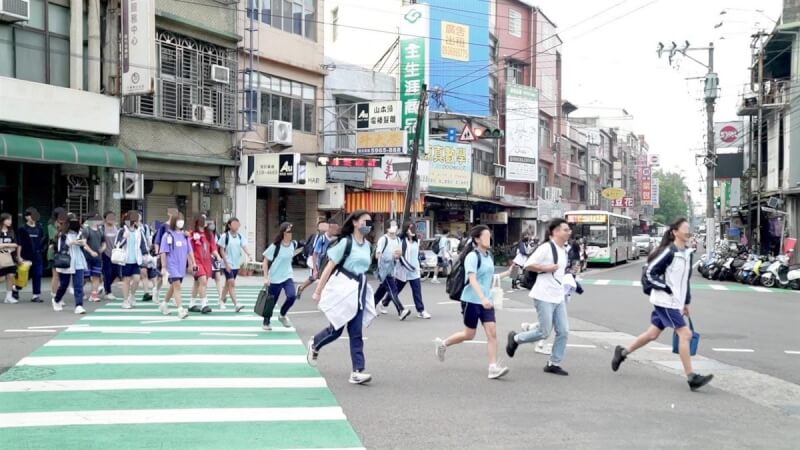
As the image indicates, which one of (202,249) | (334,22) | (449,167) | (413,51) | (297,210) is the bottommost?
(202,249)

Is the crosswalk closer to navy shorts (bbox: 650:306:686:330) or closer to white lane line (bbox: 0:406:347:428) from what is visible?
white lane line (bbox: 0:406:347:428)

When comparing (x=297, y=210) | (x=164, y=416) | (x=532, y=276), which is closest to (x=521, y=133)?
(x=297, y=210)

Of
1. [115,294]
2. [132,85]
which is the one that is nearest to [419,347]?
[115,294]

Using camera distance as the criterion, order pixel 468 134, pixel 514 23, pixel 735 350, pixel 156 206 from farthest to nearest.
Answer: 1. pixel 514 23
2. pixel 468 134
3. pixel 156 206
4. pixel 735 350

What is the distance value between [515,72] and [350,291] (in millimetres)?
40139

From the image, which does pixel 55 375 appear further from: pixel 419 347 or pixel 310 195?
pixel 310 195

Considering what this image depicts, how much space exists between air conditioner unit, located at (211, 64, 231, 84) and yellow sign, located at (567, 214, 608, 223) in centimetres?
1931

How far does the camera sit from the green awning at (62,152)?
57.3 ft

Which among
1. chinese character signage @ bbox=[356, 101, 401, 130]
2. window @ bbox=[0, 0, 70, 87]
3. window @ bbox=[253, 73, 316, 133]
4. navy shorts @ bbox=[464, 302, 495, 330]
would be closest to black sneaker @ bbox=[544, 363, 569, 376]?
navy shorts @ bbox=[464, 302, 495, 330]

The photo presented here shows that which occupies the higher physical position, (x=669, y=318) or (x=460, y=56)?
(x=460, y=56)

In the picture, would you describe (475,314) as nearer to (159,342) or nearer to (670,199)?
(159,342)

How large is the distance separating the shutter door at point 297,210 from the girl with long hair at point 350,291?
21.3m

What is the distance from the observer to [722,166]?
4406cm

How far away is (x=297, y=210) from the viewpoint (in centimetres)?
2933
